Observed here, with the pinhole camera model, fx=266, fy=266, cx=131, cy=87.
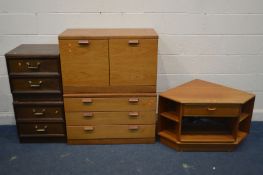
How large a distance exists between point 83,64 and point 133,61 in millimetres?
429

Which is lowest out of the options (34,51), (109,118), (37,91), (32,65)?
(109,118)

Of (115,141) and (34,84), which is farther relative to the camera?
(115,141)

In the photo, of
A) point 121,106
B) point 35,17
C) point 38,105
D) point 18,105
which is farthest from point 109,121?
point 35,17

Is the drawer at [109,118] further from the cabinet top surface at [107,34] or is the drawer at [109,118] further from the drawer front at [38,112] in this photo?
the cabinet top surface at [107,34]

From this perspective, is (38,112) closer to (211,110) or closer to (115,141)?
(115,141)

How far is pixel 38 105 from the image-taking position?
243 cm

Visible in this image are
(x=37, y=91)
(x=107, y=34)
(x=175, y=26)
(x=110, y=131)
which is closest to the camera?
(x=107, y=34)

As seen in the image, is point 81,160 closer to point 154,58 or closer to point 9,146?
point 9,146

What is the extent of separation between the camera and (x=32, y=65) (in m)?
2.30

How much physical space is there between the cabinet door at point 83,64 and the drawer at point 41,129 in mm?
388

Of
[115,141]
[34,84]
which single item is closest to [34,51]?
[34,84]

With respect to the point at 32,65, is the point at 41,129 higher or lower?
lower

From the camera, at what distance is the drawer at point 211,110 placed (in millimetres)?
2289

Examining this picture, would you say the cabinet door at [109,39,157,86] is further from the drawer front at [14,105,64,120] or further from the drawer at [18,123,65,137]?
the drawer at [18,123,65,137]
